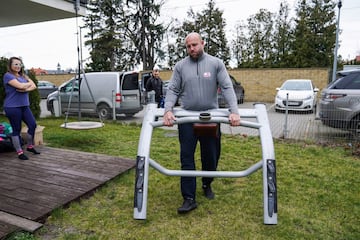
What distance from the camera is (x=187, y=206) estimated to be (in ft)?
8.40

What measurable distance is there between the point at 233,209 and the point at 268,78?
14960 mm

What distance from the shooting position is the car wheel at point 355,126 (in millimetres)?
5223

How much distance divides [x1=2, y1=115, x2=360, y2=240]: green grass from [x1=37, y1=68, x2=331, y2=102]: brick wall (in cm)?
1262

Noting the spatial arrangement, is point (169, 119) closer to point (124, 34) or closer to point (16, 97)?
point (16, 97)

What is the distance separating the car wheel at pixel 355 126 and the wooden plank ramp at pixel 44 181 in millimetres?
4222

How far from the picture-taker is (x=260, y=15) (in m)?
23.1

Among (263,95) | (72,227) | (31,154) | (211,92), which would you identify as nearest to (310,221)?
(211,92)

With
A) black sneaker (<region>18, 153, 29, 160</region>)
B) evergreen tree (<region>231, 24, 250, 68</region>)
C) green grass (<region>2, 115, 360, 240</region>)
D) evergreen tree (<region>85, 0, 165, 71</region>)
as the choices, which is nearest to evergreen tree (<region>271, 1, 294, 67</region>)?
evergreen tree (<region>231, 24, 250, 68</region>)

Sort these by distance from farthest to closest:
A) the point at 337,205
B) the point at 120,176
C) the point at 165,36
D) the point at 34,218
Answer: the point at 165,36 < the point at 120,176 < the point at 337,205 < the point at 34,218

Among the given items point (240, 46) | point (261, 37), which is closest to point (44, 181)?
point (261, 37)

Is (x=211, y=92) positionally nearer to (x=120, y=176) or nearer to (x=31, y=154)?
(x=120, y=176)

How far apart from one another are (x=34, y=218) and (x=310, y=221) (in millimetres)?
2395

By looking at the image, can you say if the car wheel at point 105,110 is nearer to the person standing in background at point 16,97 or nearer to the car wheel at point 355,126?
the person standing in background at point 16,97

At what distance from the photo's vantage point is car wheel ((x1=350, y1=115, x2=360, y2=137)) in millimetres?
5223
